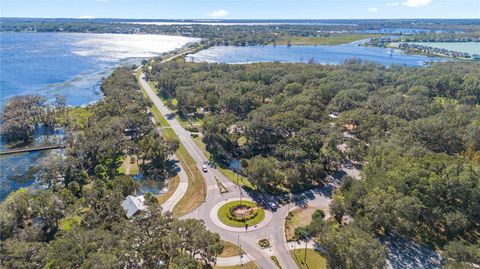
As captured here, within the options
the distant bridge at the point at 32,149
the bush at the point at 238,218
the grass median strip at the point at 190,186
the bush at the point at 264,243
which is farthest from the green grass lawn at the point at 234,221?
the distant bridge at the point at 32,149

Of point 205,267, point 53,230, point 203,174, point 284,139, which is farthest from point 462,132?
point 53,230

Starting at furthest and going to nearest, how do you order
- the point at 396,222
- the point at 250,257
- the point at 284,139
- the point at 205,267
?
the point at 284,139
the point at 396,222
the point at 250,257
the point at 205,267

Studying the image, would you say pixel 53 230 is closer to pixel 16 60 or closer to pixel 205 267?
pixel 205 267

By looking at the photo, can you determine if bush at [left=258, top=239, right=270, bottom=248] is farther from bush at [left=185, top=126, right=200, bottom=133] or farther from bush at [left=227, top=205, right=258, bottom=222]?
bush at [left=185, top=126, right=200, bottom=133]

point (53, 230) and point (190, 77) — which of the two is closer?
point (53, 230)

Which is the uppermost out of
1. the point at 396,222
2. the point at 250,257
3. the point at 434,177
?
the point at 434,177

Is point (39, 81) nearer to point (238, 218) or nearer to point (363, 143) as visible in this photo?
point (238, 218)
